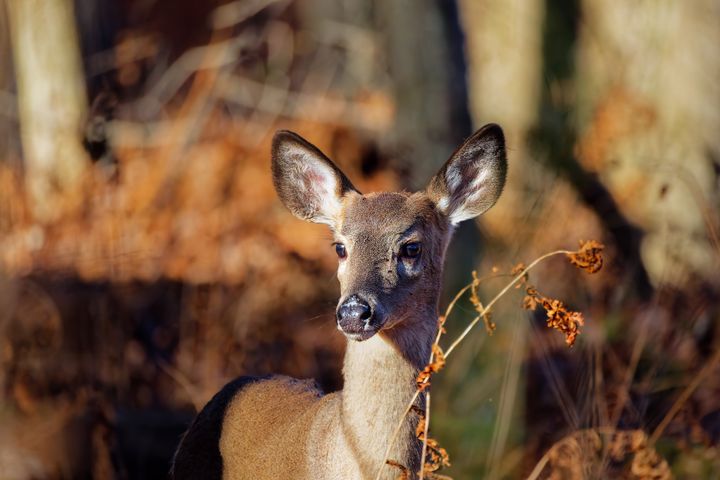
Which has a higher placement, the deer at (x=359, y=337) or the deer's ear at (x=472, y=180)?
the deer's ear at (x=472, y=180)

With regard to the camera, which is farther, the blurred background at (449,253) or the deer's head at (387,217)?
the blurred background at (449,253)

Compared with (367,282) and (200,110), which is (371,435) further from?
(200,110)

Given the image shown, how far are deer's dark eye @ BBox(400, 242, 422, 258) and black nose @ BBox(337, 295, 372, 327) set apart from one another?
1.36 feet

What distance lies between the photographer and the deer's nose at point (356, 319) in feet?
13.0

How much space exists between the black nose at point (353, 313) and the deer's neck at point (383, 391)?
32 centimetres

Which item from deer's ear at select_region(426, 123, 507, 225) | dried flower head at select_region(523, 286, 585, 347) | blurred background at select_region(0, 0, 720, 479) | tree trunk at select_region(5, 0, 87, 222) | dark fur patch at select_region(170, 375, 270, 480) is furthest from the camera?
tree trunk at select_region(5, 0, 87, 222)

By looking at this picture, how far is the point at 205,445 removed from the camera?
491cm

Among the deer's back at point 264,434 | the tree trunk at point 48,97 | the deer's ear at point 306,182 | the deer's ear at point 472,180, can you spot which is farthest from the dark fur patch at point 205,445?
the tree trunk at point 48,97

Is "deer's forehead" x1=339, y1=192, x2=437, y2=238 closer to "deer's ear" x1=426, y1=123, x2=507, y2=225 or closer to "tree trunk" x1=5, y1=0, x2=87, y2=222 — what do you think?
"deer's ear" x1=426, y1=123, x2=507, y2=225

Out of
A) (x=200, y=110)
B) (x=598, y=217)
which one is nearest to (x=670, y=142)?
(x=598, y=217)

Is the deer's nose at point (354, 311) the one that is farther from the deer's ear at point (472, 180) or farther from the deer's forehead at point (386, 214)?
the deer's ear at point (472, 180)

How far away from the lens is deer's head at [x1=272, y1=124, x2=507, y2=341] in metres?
4.17

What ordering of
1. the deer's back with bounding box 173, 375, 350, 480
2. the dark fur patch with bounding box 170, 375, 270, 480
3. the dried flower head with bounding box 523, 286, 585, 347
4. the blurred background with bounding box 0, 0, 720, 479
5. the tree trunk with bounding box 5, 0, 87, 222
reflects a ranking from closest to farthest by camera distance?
the dried flower head with bounding box 523, 286, 585, 347 → the deer's back with bounding box 173, 375, 350, 480 → the dark fur patch with bounding box 170, 375, 270, 480 → the blurred background with bounding box 0, 0, 720, 479 → the tree trunk with bounding box 5, 0, 87, 222

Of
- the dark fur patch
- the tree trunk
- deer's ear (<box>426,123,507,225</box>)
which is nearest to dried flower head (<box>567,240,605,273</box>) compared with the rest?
deer's ear (<box>426,123,507,225</box>)
